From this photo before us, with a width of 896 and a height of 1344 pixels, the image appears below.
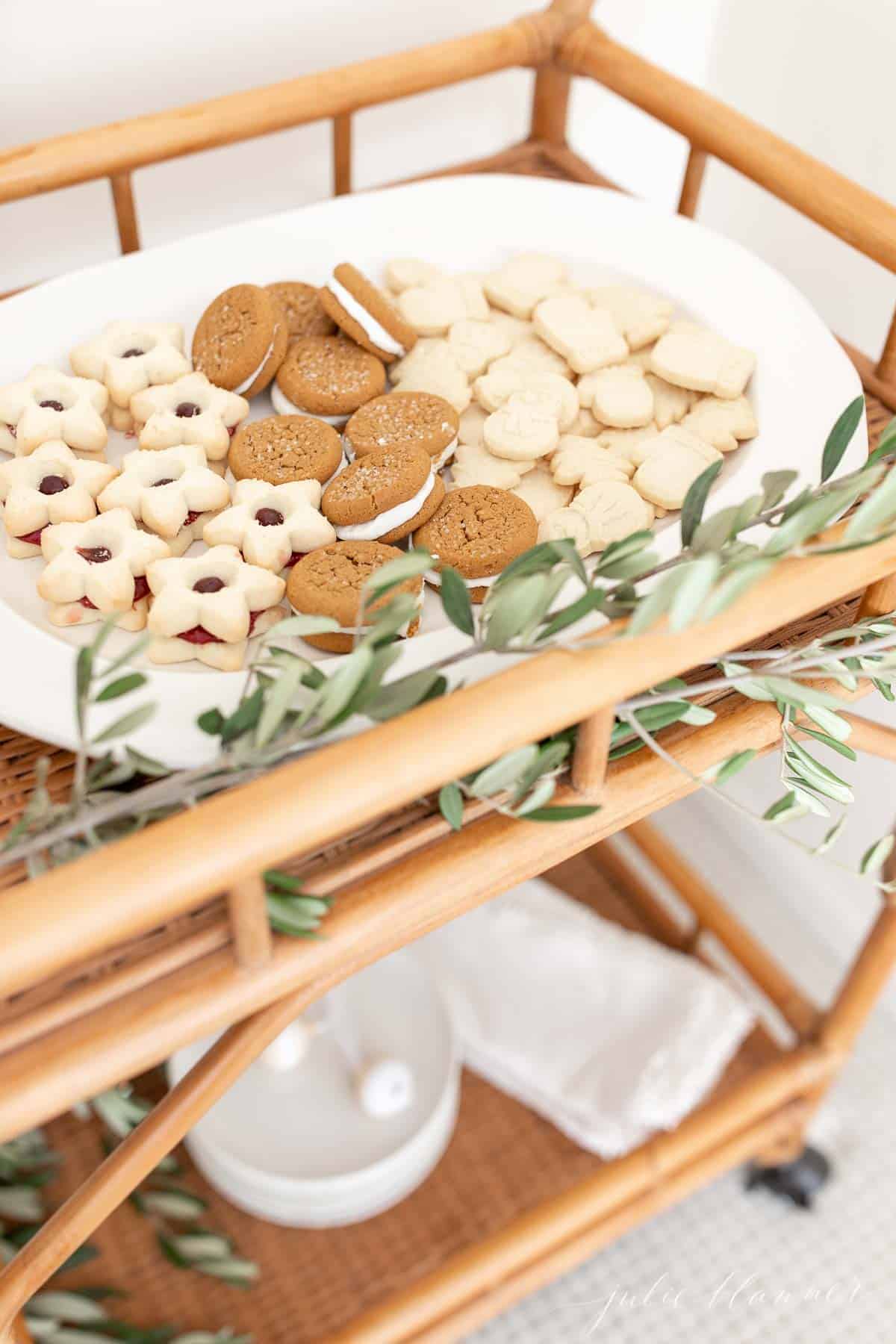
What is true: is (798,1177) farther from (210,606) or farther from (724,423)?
(210,606)

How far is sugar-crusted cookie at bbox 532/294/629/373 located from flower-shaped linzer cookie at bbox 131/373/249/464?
0.21 metres

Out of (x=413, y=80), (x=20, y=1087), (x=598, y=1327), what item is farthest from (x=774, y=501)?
(x=598, y=1327)

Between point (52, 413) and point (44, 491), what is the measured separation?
6cm

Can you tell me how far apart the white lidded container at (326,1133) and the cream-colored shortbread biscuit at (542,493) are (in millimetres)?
672

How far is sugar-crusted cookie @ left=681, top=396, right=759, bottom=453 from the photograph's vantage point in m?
0.76

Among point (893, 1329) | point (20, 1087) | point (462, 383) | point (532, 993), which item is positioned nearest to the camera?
point (20, 1087)

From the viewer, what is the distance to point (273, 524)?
2.25ft

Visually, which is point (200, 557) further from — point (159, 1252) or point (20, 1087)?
point (159, 1252)

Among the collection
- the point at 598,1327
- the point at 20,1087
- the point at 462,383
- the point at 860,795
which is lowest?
the point at 598,1327

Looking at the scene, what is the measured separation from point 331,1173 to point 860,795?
2.40 ft

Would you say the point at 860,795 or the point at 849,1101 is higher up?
the point at 860,795

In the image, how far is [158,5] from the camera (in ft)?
3.44

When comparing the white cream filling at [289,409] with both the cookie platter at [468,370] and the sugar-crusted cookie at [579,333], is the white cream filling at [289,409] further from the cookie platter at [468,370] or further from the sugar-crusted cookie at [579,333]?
the sugar-crusted cookie at [579,333]

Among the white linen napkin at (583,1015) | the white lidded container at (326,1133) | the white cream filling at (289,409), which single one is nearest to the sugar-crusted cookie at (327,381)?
the white cream filling at (289,409)
